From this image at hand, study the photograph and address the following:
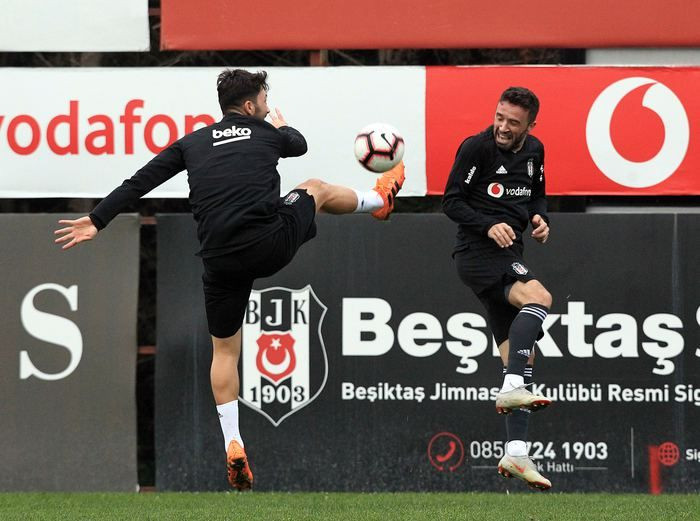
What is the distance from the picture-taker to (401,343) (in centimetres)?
1116

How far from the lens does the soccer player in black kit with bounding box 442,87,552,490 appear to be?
8219mm

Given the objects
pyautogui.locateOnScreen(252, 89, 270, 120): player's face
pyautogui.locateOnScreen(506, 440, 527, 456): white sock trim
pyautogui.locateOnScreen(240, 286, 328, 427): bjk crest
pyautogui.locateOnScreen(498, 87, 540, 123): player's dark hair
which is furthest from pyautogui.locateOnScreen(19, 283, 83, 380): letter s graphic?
pyautogui.locateOnScreen(498, 87, 540, 123): player's dark hair

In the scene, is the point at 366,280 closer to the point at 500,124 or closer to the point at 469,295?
the point at 469,295

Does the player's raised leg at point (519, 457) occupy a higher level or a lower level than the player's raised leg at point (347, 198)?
lower

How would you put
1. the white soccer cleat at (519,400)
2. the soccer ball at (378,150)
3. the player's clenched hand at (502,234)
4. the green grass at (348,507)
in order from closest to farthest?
1. the white soccer cleat at (519,400)
2. the player's clenched hand at (502,234)
3. the soccer ball at (378,150)
4. the green grass at (348,507)

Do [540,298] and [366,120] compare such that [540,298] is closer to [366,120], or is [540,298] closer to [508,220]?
[508,220]

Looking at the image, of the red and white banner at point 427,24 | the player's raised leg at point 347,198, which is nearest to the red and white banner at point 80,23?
the red and white banner at point 427,24

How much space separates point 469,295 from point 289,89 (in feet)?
7.13

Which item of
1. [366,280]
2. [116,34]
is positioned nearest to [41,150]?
[116,34]

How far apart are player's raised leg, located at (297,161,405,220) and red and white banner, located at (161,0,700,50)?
285 centimetres

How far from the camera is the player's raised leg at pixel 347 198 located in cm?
809

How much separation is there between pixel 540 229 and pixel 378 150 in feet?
3.79

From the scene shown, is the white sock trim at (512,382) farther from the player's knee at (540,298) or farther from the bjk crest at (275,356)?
the bjk crest at (275,356)

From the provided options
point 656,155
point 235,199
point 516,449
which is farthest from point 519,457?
point 656,155
